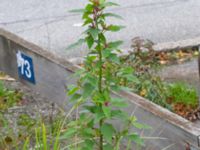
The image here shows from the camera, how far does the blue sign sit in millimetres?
5041

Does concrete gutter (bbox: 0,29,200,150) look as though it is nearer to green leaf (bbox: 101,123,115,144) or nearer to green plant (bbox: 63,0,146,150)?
green plant (bbox: 63,0,146,150)

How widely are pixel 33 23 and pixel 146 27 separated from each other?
1.31 m

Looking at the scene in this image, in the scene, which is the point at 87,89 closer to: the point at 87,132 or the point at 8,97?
the point at 87,132

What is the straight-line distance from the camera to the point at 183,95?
5273mm

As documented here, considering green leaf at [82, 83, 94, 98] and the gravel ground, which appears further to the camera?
the gravel ground

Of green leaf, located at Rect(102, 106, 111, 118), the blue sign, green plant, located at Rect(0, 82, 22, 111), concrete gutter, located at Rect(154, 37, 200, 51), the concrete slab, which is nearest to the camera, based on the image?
green leaf, located at Rect(102, 106, 111, 118)

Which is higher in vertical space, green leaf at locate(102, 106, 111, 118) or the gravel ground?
green leaf at locate(102, 106, 111, 118)

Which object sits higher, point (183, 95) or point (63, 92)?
point (63, 92)

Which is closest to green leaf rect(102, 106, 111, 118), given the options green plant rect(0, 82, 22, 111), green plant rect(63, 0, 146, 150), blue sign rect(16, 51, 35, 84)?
green plant rect(63, 0, 146, 150)

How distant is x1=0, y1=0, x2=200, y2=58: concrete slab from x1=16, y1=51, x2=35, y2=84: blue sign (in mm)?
2356

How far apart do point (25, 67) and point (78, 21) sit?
401 centimetres

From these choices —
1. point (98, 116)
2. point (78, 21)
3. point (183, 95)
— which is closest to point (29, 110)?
point (183, 95)

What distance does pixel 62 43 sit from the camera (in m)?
8.25

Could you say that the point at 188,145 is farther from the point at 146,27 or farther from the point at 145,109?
the point at 146,27
